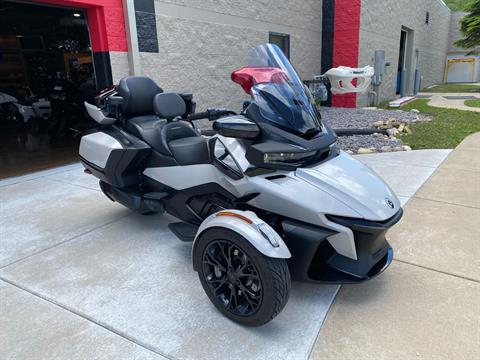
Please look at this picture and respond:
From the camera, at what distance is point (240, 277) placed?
2145 mm

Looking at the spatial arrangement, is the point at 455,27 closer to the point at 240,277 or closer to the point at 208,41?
the point at 208,41

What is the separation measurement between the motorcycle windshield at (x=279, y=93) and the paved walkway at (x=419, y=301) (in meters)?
1.15

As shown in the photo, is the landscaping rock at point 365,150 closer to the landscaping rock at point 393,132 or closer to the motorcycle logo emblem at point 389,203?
the landscaping rock at point 393,132

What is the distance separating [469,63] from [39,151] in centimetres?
A: 3187

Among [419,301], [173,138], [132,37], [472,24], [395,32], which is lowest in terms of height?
[419,301]

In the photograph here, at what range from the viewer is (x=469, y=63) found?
28875 mm

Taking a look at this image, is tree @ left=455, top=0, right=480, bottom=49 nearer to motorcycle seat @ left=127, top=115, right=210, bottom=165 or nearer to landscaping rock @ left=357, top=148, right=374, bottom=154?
landscaping rock @ left=357, top=148, right=374, bottom=154

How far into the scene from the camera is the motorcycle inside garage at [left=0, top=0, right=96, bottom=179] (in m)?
7.09

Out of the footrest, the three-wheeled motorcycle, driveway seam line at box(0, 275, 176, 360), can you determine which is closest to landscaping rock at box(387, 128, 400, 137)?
the three-wheeled motorcycle

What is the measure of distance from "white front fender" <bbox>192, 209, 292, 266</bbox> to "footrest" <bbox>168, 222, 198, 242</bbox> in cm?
55

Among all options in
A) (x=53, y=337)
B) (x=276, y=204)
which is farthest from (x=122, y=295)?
(x=276, y=204)

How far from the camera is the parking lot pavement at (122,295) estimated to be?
2051 millimetres

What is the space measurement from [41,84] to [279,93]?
15.5 meters

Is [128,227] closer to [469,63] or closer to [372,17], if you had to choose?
[372,17]
